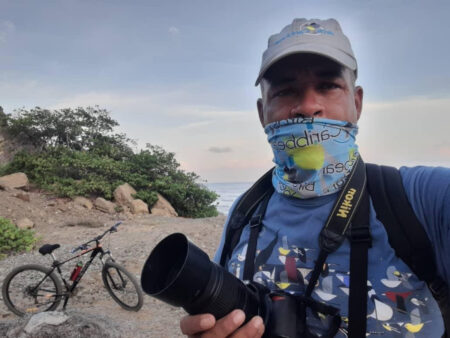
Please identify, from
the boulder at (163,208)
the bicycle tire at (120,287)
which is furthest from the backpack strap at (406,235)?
the boulder at (163,208)

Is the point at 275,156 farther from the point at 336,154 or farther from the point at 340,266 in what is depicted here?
the point at 340,266

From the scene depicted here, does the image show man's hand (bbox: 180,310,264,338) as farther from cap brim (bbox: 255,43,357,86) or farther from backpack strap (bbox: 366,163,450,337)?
cap brim (bbox: 255,43,357,86)

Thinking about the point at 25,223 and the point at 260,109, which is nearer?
the point at 260,109

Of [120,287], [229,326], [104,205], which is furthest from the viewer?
[104,205]

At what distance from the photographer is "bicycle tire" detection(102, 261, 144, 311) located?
199 inches

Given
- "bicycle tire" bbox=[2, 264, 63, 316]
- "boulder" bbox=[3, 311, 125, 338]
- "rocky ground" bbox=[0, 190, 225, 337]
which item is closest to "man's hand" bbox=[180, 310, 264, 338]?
"boulder" bbox=[3, 311, 125, 338]

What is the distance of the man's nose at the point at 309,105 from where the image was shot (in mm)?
1352

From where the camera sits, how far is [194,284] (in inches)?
41.7

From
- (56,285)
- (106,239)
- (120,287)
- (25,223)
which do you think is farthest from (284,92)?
(25,223)

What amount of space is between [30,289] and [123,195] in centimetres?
758

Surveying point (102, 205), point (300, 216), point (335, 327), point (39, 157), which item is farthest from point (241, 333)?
point (39, 157)

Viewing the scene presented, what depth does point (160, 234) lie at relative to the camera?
9070 millimetres

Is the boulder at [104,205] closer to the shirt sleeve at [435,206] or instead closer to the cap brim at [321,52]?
the cap brim at [321,52]

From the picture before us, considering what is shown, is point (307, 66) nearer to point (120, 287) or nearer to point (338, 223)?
point (338, 223)
